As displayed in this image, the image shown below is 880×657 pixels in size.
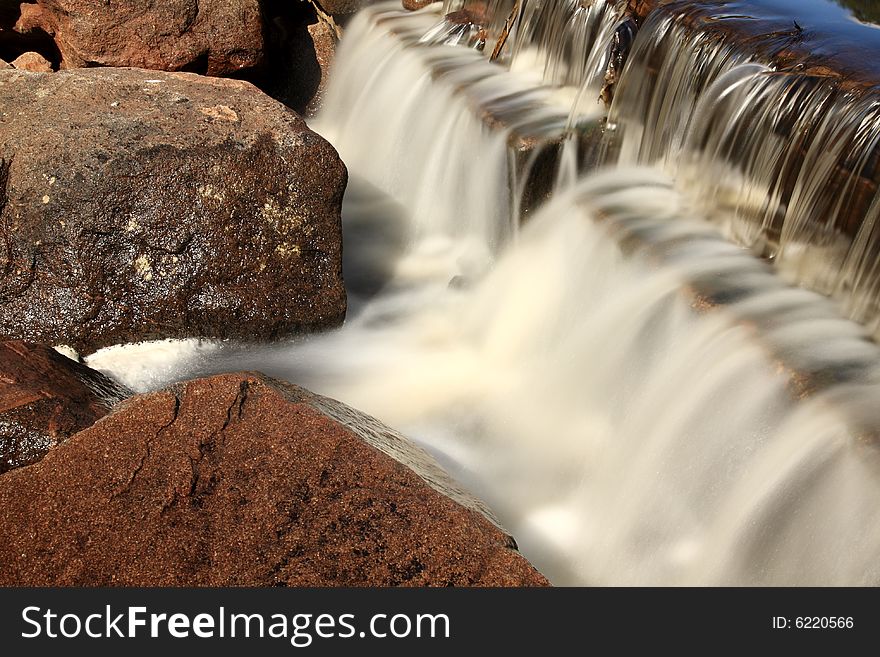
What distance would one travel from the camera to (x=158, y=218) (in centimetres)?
525

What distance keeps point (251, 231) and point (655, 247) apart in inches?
78.6

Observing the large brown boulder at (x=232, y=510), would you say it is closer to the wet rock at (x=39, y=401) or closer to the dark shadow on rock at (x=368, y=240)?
the wet rock at (x=39, y=401)

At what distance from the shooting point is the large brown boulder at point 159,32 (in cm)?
734

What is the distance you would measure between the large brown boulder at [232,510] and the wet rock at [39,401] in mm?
538

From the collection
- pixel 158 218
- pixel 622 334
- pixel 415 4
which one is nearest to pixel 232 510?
pixel 622 334

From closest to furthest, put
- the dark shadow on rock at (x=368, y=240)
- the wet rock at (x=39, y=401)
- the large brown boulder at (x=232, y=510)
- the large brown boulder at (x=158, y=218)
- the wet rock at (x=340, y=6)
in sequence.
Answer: the large brown boulder at (x=232, y=510)
the wet rock at (x=39, y=401)
the large brown boulder at (x=158, y=218)
the dark shadow on rock at (x=368, y=240)
the wet rock at (x=340, y=6)

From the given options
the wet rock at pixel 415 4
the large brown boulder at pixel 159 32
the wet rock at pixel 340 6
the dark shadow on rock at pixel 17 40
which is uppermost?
the wet rock at pixel 415 4

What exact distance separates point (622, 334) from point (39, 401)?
2459mm

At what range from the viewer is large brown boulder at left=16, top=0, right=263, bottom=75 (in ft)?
24.1

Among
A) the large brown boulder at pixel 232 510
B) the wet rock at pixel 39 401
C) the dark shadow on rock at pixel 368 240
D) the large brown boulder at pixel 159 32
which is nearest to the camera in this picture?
the large brown boulder at pixel 232 510

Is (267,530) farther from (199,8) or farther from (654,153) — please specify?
(199,8)

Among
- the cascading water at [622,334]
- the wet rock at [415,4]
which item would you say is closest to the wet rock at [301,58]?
the wet rock at [415,4]

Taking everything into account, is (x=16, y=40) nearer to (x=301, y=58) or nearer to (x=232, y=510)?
(x=301, y=58)

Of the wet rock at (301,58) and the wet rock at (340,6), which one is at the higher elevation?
the wet rock at (340,6)
